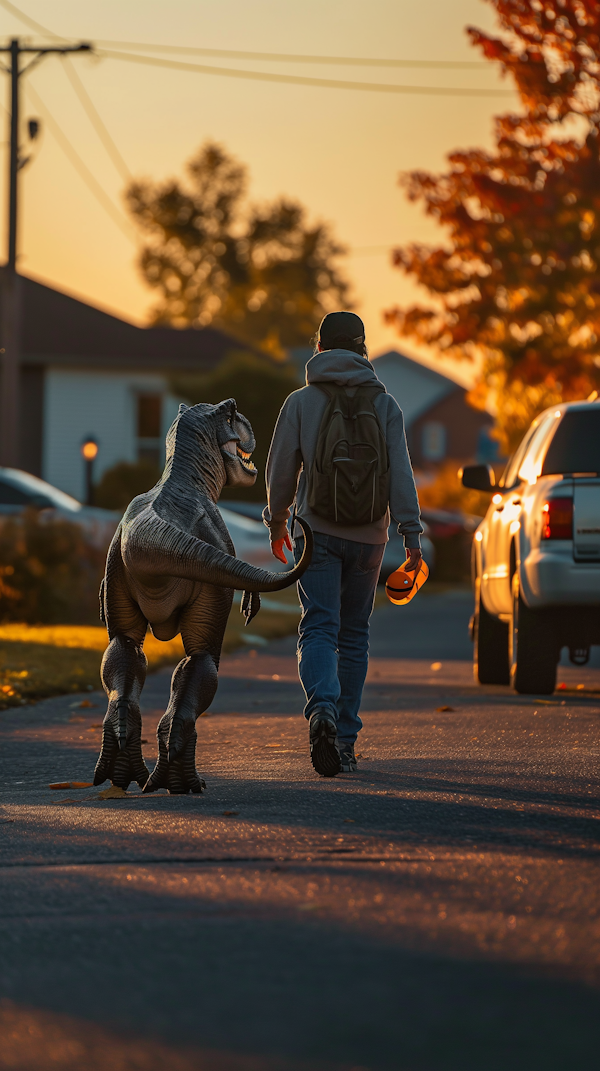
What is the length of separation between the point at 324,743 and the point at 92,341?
34956mm

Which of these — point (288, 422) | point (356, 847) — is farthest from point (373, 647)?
point (356, 847)

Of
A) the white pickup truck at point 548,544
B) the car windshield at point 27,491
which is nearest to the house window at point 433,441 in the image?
the car windshield at point 27,491

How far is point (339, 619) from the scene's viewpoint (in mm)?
6547

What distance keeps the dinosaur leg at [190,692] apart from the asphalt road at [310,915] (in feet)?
0.37

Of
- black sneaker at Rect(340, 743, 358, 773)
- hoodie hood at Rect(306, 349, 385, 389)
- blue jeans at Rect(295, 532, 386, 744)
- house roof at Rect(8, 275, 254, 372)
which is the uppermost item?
house roof at Rect(8, 275, 254, 372)

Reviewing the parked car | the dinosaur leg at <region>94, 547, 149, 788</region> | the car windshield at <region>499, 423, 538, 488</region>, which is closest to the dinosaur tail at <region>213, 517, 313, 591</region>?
the dinosaur leg at <region>94, 547, 149, 788</region>

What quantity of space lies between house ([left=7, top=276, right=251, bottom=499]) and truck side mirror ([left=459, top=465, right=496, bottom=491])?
95.7ft

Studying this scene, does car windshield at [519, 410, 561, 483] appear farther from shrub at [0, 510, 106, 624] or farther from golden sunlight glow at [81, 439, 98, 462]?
golden sunlight glow at [81, 439, 98, 462]

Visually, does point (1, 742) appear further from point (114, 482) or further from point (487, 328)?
point (114, 482)

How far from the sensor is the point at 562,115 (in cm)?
2438

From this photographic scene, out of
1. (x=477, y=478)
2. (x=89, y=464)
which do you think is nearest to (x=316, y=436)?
(x=477, y=478)

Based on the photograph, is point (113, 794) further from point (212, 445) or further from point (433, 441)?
point (433, 441)

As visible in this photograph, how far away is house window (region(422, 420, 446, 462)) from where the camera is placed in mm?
81812

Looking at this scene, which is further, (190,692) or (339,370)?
(339,370)
